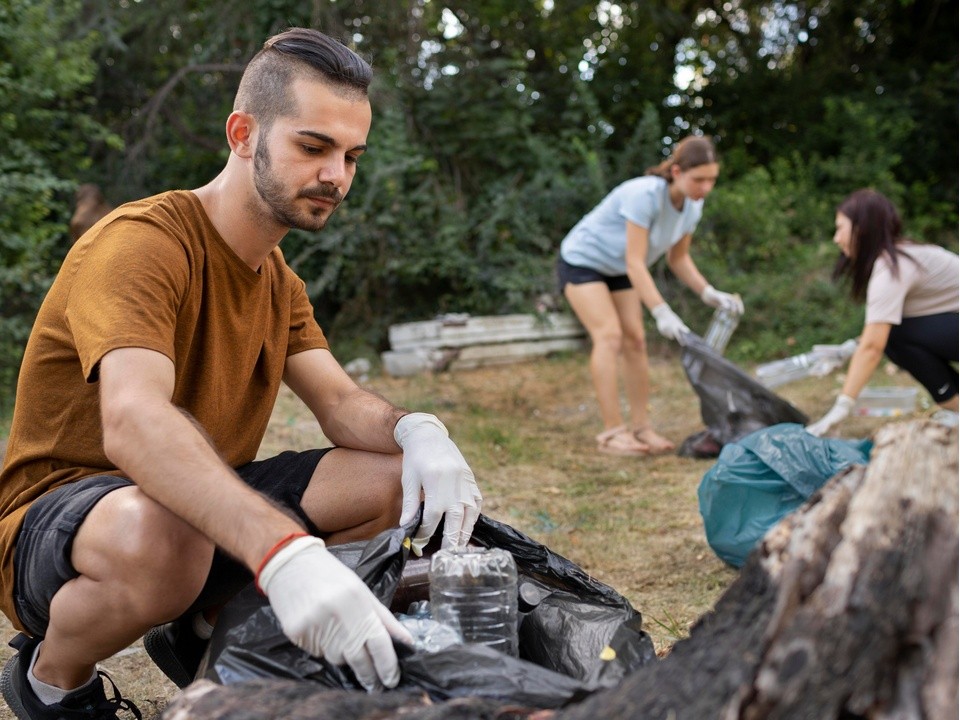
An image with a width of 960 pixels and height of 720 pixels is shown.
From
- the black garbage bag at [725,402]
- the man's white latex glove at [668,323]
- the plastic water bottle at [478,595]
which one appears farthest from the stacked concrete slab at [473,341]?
the plastic water bottle at [478,595]

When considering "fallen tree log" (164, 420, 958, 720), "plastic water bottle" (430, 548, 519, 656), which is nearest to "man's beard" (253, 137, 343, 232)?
"plastic water bottle" (430, 548, 519, 656)

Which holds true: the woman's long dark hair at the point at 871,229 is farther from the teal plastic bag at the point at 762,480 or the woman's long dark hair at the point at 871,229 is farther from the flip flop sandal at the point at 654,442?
the teal plastic bag at the point at 762,480

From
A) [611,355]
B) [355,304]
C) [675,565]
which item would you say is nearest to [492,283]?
[355,304]

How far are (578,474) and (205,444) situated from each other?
3277 mm

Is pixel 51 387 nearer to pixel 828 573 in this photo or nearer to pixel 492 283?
pixel 828 573

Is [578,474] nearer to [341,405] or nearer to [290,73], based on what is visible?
[341,405]

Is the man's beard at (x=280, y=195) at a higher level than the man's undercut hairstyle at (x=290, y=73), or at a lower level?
lower

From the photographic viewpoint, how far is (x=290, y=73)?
1.88 meters

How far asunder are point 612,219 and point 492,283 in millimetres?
3332

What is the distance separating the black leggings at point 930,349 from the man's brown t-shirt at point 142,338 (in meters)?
3.29

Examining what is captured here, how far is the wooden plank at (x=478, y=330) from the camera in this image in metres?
7.51

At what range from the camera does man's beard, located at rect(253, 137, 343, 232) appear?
1.87 meters

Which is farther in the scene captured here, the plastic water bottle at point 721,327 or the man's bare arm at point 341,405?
the plastic water bottle at point 721,327

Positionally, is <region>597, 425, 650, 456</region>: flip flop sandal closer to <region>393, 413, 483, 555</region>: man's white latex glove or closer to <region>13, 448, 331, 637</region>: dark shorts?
<region>393, 413, 483, 555</region>: man's white latex glove
